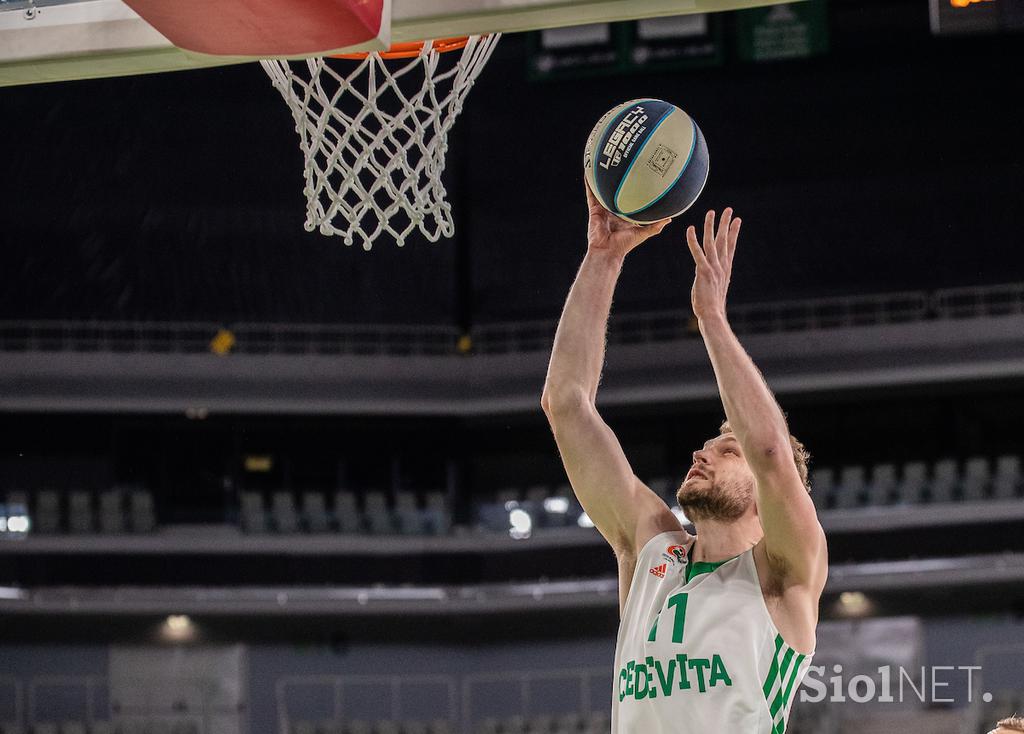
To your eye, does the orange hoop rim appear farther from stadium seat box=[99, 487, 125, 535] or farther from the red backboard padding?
stadium seat box=[99, 487, 125, 535]

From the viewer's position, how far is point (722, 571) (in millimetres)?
2490

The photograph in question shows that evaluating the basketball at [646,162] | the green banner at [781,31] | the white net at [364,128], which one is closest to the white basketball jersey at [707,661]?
the basketball at [646,162]

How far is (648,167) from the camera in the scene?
320 centimetres

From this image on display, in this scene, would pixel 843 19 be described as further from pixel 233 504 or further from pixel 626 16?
pixel 626 16

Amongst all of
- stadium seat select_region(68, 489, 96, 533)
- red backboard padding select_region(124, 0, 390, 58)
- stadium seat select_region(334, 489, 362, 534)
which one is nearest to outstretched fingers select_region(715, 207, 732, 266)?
red backboard padding select_region(124, 0, 390, 58)

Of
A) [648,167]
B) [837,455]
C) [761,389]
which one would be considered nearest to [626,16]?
[648,167]

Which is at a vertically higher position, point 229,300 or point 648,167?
point 229,300

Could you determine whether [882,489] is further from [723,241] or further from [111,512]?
[723,241]

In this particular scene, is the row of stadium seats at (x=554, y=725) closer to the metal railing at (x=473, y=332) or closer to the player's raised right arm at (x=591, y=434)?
the metal railing at (x=473, y=332)

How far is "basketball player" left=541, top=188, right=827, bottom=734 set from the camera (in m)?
2.36

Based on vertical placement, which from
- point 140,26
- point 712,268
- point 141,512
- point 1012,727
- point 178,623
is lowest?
point 1012,727

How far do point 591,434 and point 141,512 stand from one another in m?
14.5

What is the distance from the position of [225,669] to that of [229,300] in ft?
16.2

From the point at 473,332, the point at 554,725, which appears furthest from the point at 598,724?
the point at 473,332
